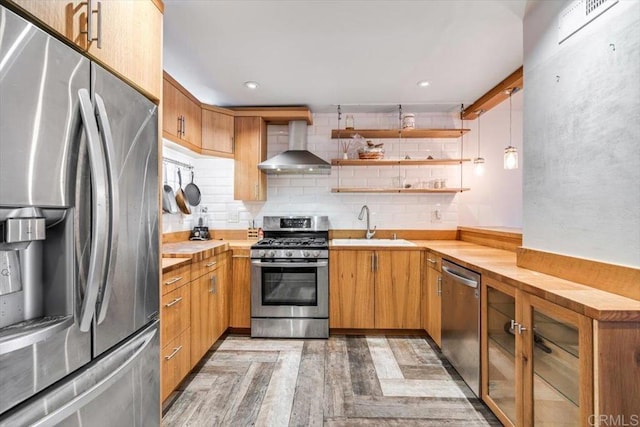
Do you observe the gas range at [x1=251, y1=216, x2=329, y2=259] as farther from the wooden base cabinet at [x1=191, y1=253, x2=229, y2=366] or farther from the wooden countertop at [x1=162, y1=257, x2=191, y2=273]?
the wooden countertop at [x1=162, y1=257, x2=191, y2=273]

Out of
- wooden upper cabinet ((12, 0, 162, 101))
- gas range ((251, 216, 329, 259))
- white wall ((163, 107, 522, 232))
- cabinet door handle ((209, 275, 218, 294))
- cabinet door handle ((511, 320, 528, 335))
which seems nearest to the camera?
wooden upper cabinet ((12, 0, 162, 101))

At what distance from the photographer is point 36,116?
0.82 meters

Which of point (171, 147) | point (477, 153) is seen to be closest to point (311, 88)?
point (171, 147)

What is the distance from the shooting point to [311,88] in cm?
295

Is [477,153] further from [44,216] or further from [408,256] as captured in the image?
[44,216]

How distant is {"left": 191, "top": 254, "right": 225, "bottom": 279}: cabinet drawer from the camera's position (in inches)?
91.5

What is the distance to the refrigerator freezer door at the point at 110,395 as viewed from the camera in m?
0.85

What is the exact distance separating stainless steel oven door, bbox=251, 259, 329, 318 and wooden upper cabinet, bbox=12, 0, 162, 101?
1.95m

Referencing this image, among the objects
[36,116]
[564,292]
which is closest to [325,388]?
[564,292]

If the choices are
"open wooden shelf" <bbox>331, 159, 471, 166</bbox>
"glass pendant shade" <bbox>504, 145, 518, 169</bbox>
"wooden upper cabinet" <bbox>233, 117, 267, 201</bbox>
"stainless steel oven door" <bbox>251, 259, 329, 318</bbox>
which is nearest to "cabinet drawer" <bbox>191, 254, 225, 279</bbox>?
"stainless steel oven door" <bbox>251, 259, 329, 318</bbox>

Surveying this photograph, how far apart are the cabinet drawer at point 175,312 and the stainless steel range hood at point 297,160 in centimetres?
157

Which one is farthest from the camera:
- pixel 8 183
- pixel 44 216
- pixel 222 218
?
pixel 222 218

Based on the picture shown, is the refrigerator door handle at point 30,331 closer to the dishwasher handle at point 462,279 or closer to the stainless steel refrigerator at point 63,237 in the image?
the stainless steel refrigerator at point 63,237

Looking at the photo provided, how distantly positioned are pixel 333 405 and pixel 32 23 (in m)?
2.28
